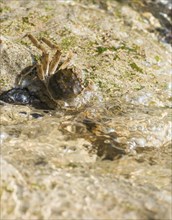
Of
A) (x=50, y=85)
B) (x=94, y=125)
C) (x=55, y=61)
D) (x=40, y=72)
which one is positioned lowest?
(x=94, y=125)

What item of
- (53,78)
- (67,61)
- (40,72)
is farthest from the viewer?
(67,61)

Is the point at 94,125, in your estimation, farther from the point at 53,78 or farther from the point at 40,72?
the point at 40,72

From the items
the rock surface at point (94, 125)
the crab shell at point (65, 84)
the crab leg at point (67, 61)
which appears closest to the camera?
the rock surface at point (94, 125)

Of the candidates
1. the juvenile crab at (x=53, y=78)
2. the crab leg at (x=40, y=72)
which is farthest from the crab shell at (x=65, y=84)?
the crab leg at (x=40, y=72)

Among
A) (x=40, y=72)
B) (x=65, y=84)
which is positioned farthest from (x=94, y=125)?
(x=40, y=72)

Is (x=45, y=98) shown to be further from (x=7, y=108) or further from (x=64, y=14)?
(x=64, y=14)

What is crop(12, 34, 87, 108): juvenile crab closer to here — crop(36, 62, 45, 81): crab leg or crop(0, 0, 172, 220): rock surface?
crop(36, 62, 45, 81): crab leg

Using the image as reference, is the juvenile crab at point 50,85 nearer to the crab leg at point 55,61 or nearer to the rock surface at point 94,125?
the crab leg at point 55,61

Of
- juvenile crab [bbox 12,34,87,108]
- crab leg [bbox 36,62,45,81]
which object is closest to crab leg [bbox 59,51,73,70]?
juvenile crab [bbox 12,34,87,108]
